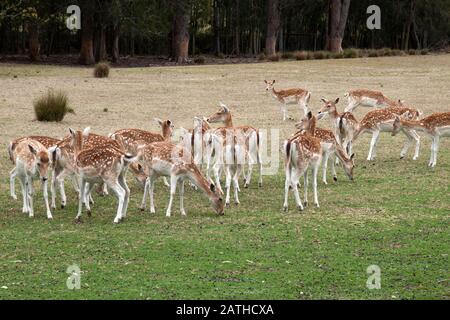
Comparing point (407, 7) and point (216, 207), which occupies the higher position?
point (407, 7)

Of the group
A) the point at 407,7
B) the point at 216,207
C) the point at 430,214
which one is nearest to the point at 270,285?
the point at 216,207

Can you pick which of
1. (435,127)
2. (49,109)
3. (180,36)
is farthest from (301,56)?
(435,127)

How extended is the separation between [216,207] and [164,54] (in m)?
44.8

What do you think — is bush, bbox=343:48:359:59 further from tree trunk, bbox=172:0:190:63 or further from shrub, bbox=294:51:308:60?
tree trunk, bbox=172:0:190:63

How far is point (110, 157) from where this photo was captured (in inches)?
428

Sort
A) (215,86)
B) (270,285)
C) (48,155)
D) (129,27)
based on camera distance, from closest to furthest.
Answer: (270,285) → (48,155) → (215,86) → (129,27)

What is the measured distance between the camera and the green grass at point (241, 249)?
8.16 meters

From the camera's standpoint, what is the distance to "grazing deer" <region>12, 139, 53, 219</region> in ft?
36.8

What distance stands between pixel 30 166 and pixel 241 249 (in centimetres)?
329

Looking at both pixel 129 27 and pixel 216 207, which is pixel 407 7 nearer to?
pixel 129 27

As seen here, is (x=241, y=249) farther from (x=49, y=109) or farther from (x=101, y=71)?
(x=101, y=71)

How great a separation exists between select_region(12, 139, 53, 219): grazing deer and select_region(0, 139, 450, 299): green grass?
247 mm

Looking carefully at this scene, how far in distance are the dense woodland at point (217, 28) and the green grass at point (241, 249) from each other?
2856cm

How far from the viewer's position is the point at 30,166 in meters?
11.3
